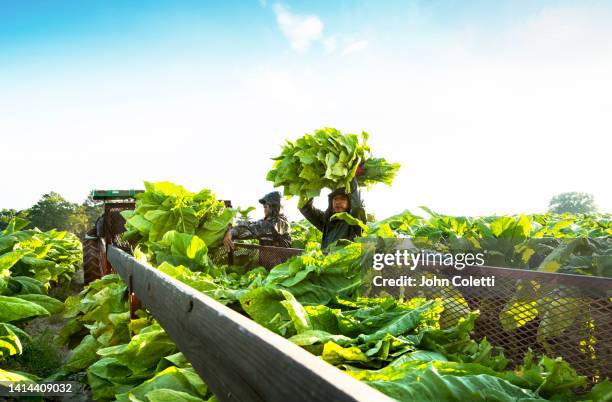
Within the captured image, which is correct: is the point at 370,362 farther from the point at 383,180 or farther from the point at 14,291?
the point at 14,291

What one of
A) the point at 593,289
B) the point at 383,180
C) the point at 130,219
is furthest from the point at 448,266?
the point at 130,219

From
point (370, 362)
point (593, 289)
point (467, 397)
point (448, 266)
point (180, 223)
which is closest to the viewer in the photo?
point (467, 397)

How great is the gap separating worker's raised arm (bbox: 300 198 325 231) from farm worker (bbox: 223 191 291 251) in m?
0.93

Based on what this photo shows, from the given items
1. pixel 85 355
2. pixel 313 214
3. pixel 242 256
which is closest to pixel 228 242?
pixel 242 256

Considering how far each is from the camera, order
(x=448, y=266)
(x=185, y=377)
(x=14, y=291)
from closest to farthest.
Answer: (x=185, y=377), (x=448, y=266), (x=14, y=291)

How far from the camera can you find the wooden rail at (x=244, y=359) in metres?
0.63

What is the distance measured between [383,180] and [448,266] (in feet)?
5.66

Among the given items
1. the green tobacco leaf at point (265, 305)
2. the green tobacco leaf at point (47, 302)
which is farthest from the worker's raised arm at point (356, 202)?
the green tobacco leaf at point (47, 302)

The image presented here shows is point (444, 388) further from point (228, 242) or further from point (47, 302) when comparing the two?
point (47, 302)

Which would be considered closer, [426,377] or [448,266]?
[426,377]

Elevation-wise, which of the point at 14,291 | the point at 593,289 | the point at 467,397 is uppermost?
the point at 593,289

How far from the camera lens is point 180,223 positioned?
4.19 meters

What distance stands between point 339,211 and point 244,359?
10.4 feet

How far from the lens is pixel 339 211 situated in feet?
13.3
